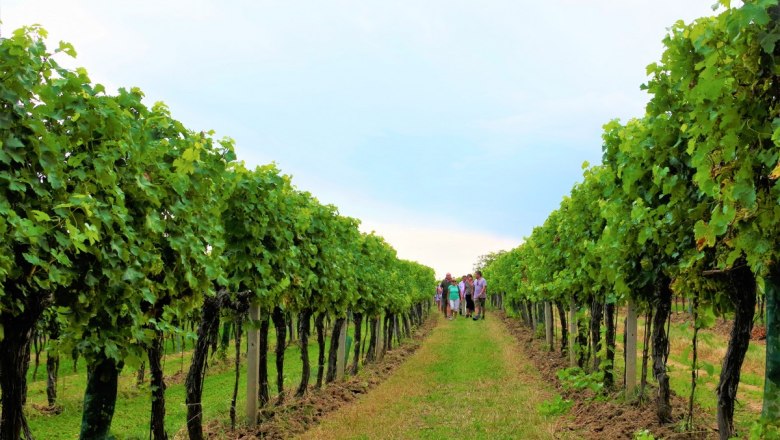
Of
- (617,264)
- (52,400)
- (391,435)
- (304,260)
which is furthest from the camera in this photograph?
(52,400)

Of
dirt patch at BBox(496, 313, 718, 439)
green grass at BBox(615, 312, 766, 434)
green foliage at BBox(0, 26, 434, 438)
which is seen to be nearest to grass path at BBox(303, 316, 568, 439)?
dirt patch at BBox(496, 313, 718, 439)

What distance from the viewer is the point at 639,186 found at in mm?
5477

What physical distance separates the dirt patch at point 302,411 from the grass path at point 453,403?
0.69 feet

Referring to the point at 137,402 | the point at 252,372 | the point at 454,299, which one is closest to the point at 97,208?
the point at 252,372

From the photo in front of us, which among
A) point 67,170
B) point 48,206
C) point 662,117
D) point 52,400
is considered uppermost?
point 662,117

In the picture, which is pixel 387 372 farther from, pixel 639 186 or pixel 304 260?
pixel 639 186

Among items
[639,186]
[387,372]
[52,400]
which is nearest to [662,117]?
[639,186]

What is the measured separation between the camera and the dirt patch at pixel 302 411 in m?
7.20

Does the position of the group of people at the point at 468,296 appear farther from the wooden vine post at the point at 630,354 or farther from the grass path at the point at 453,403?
the wooden vine post at the point at 630,354

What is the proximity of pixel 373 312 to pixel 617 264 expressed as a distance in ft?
28.8

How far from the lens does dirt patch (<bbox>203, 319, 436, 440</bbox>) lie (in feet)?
23.6

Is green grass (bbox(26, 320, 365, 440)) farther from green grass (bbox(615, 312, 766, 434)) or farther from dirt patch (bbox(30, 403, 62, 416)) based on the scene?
green grass (bbox(615, 312, 766, 434))

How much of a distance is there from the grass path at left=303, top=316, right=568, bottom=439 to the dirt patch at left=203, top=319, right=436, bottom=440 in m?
0.21

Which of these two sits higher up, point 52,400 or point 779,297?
point 779,297
